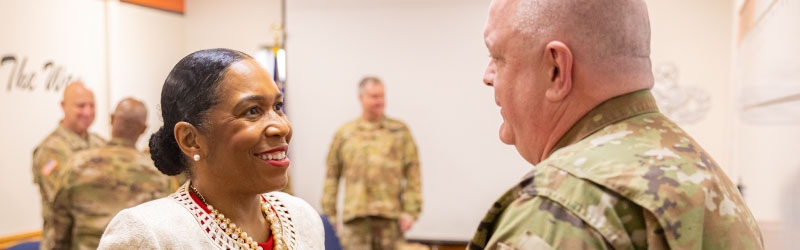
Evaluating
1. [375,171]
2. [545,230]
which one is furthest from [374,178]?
[545,230]

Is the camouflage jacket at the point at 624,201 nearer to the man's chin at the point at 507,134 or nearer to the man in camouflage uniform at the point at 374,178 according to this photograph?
the man's chin at the point at 507,134

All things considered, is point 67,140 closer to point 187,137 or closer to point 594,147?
point 187,137

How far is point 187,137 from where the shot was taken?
4.50 ft

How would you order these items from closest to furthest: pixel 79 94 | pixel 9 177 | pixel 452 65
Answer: pixel 79 94 → pixel 9 177 → pixel 452 65

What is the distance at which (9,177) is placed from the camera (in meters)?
4.97

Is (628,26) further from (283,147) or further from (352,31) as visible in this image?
(352,31)

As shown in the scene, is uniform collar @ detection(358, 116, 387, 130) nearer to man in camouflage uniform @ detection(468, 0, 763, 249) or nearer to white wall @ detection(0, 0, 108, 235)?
white wall @ detection(0, 0, 108, 235)

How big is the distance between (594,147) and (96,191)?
2574mm

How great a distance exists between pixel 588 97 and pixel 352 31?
5527mm

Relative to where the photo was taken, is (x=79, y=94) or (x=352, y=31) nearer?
(x=79, y=94)

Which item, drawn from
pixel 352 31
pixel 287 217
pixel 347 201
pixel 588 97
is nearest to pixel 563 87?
pixel 588 97

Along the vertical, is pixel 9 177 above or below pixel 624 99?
below

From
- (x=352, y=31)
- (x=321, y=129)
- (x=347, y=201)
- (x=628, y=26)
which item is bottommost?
(x=347, y=201)

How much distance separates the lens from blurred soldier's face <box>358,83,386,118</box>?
4789mm
